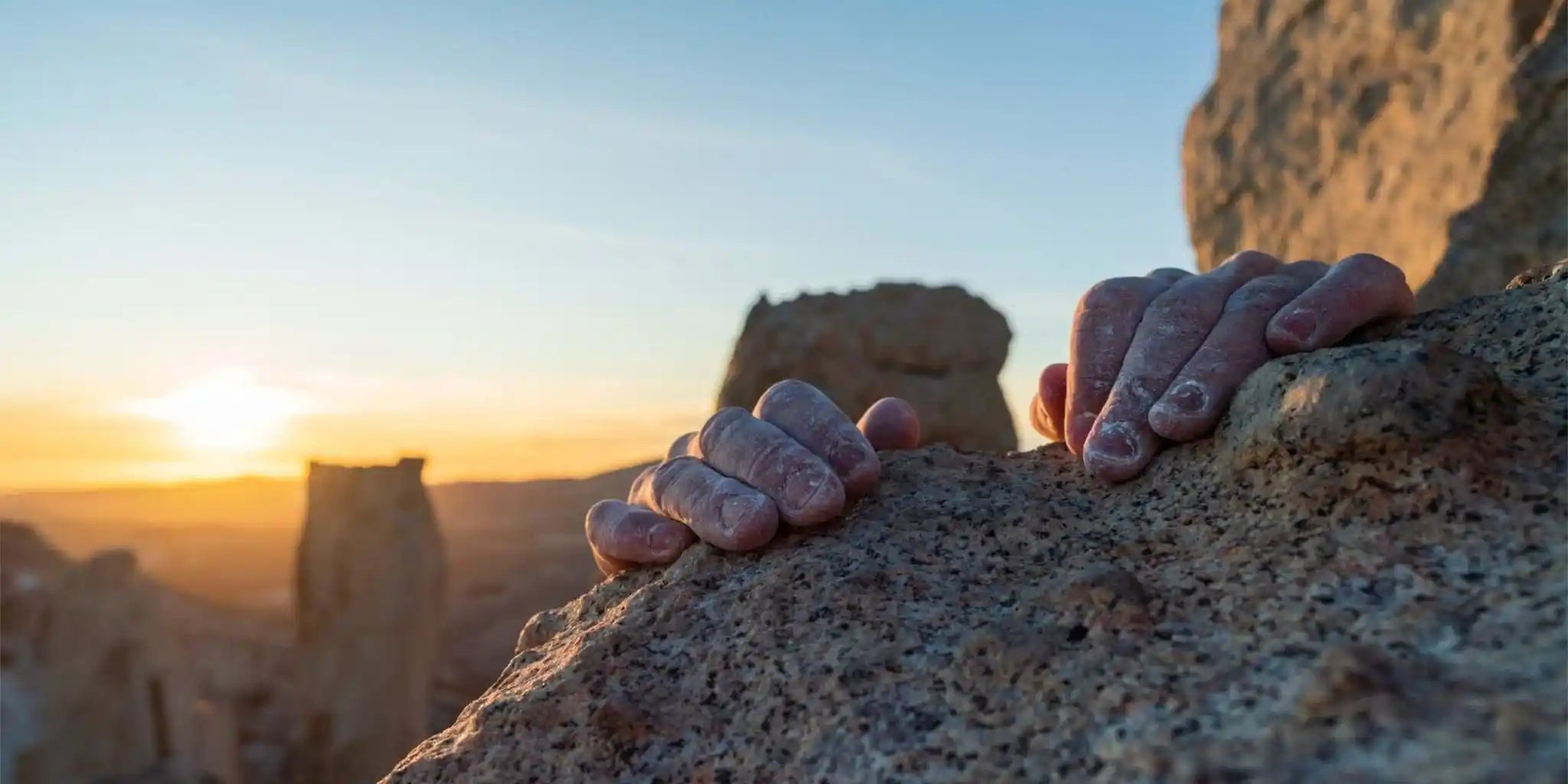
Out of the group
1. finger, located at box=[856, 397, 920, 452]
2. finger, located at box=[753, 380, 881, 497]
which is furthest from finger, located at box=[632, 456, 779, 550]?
finger, located at box=[856, 397, 920, 452]

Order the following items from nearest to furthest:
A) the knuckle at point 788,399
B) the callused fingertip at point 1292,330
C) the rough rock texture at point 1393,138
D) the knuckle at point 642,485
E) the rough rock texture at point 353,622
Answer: the callused fingertip at point 1292,330
the knuckle at point 788,399
the knuckle at point 642,485
the rough rock texture at point 1393,138
the rough rock texture at point 353,622

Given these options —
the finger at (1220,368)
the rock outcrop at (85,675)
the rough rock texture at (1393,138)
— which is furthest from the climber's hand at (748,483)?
the rock outcrop at (85,675)

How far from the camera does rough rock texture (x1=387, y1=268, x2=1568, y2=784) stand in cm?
92

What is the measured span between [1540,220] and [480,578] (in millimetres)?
17433

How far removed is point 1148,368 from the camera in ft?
4.83

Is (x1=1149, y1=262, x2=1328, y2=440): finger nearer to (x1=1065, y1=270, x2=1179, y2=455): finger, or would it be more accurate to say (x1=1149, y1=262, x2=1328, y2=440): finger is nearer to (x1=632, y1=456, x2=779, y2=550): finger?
(x1=1065, y1=270, x2=1179, y2=455): finger

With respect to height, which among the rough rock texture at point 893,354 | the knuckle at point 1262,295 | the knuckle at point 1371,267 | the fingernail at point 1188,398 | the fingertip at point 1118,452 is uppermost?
the rough rock texture at point 893,354

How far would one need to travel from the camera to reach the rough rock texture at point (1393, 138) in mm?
2979

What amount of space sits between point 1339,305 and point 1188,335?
18 centimetres

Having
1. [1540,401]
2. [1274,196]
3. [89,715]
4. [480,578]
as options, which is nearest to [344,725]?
[89,715]

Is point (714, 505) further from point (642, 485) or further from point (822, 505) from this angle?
point (642, 485)

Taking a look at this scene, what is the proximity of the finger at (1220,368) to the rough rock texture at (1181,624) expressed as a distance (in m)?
0.04

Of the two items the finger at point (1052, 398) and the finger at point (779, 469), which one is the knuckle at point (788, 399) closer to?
the finger at point (779, 469)

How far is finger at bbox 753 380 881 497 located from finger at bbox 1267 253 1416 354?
54cm
